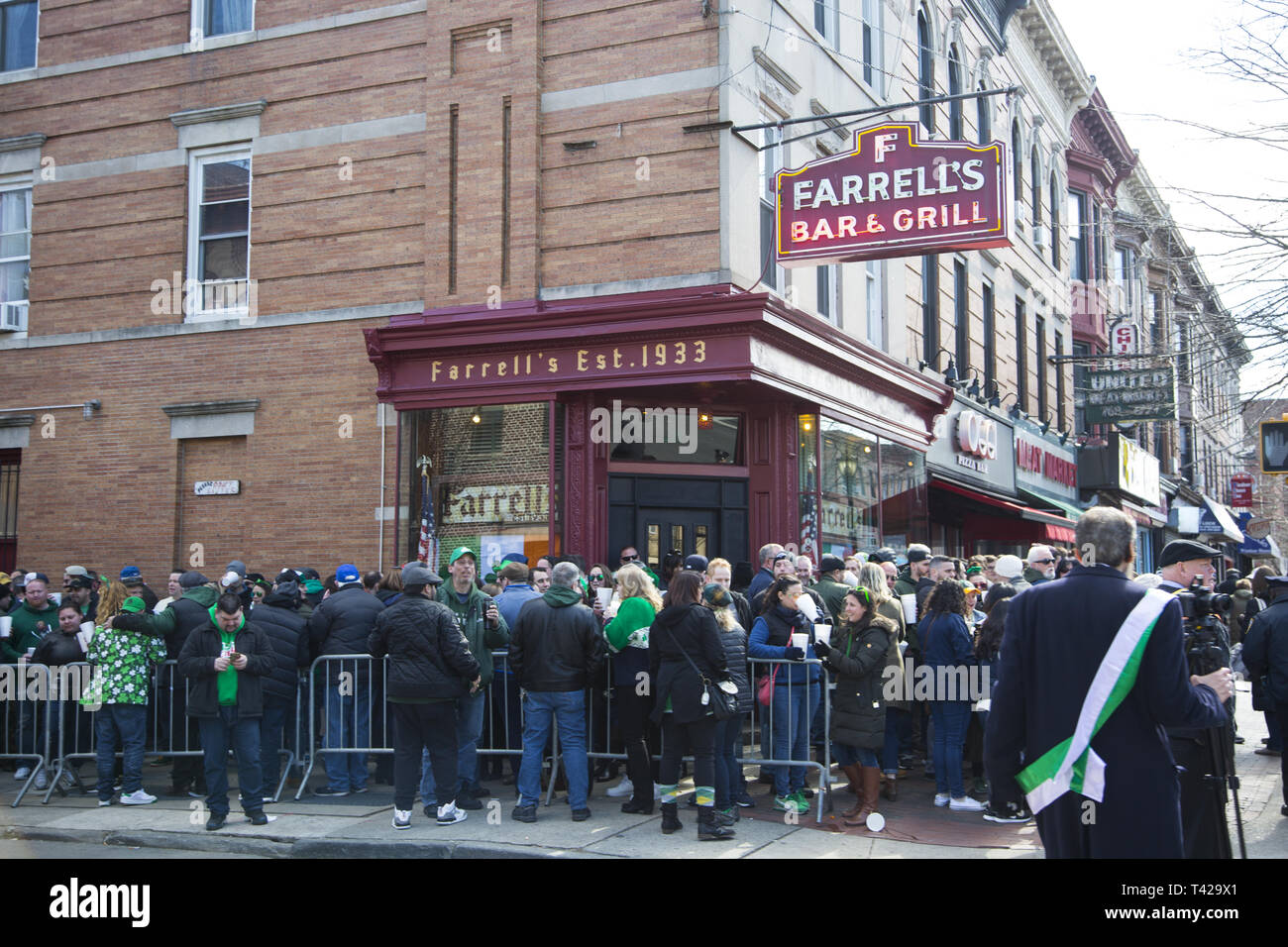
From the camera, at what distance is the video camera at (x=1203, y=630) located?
5.56m

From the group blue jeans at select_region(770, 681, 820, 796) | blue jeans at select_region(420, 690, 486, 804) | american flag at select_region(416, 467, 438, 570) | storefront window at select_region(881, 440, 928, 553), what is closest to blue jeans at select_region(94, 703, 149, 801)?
blue jeans at select_region(420, 690, 486, 804)

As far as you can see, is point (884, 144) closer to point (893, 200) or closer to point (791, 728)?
point (893, 200)

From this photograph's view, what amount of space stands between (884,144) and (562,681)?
7818 mm

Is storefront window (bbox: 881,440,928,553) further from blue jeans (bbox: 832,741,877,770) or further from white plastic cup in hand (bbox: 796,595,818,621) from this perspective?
blue jeans (bbox: 832,741,877,770)

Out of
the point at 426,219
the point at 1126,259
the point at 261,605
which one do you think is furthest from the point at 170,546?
the point at 1126,259

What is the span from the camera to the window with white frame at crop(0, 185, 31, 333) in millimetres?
17266

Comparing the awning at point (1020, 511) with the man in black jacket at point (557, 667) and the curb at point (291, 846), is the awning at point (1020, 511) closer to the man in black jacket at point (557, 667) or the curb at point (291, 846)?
the man in black jacket at point (557, 667)

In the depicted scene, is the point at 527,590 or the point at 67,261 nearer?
the point at 527,590

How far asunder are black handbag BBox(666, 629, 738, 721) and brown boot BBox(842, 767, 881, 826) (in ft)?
3.76

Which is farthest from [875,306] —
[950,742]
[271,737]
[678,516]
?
[271,737]

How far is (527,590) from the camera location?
10.2 m

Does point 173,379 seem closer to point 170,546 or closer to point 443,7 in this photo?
point 170,546
